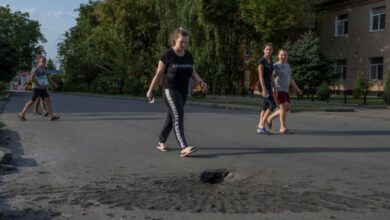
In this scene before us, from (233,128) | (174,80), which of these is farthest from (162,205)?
(233,128)

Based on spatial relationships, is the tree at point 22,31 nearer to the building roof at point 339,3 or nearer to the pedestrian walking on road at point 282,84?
the building roof at point 339,3

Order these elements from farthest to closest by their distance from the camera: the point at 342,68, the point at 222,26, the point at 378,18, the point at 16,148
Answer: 1. the point at 342,68
2. the point at 378,18
3. the point at 222,26
4. the point at 16,148

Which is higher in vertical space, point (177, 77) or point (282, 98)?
point (177, 77)

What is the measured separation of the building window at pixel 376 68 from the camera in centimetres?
3679

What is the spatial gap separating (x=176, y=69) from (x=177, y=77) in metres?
0.14

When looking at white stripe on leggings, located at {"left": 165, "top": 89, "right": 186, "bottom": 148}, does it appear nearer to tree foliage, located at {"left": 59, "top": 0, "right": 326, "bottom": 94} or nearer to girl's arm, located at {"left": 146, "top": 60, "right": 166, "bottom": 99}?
girl's arm, located at {"left": 146, "top": 60, "right": 166, "bottom": 99}

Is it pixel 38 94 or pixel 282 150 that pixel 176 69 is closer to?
pixel 282 150

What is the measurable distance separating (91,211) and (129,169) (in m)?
2.27

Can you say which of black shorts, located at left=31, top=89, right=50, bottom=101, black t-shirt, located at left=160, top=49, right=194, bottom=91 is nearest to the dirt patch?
black t-shirt, located at left=160, top=49, right=194, bottom=91

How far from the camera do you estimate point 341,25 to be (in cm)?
4088

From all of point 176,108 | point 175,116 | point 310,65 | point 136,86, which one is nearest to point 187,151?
point 175,116

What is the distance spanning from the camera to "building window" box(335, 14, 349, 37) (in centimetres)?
4028

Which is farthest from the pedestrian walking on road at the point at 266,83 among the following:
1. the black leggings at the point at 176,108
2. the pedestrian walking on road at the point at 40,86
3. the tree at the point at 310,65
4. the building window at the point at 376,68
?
the building window at the point at 376,68

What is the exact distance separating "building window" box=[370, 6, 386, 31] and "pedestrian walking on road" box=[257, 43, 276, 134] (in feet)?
87.4
